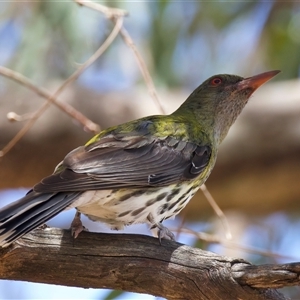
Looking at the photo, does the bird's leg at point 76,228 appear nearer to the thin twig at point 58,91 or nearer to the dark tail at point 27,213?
the dark tail at point 27,213

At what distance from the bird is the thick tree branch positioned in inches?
5.6

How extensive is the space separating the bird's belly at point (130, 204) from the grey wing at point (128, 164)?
0.15 feet

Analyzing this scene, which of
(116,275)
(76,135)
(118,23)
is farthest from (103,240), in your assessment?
(76,135)

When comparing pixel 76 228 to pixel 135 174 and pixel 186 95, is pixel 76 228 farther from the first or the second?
pixel 186 95

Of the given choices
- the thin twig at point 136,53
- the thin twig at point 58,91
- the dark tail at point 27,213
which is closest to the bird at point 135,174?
the dark tail at point 27,213

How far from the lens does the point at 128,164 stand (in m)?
3.45

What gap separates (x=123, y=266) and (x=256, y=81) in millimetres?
1735

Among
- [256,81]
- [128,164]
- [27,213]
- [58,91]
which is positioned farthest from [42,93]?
[27,213]

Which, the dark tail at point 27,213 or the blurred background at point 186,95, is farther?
the blurred background at point 186,95

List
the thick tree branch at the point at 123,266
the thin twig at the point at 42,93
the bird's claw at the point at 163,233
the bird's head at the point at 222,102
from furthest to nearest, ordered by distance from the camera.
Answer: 1. the bird's head at the point at 222,102
2. the thin twig at the point at 42,93
3. the bird's claw at the point at 163,233
4. the thick tree branch at the point at 123,266

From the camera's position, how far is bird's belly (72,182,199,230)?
3.25 metres

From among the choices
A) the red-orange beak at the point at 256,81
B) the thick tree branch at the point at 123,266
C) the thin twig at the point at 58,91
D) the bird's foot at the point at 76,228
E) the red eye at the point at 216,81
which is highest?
the red eye at the point at 216,81

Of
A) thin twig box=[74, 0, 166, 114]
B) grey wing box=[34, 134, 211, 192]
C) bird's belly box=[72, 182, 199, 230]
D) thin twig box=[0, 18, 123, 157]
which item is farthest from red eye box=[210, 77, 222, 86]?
bird's belly box=[72, 182, 199, 230]

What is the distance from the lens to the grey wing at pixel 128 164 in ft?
10.1
